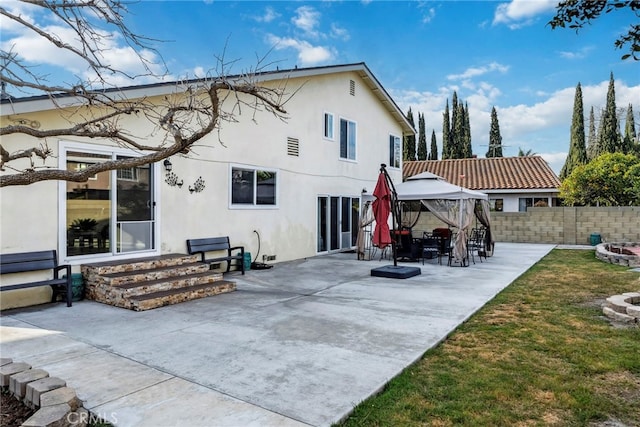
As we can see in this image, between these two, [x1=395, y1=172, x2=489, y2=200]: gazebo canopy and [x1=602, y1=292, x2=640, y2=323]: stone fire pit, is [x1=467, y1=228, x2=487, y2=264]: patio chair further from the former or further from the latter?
[x1=602, y1=292, x2=640, y2=323]: stone fire pit

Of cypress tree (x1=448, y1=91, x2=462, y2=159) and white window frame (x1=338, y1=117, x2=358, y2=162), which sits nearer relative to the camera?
white window frame (x1=338, y1=117, x2=358, y2=162)

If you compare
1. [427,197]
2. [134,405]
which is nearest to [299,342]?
[134,405]

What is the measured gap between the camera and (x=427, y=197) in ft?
39.0

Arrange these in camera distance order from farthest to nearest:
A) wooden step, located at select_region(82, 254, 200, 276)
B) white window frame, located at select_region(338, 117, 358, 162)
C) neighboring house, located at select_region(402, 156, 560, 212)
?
neighboring house, located at select_region(402, 156, 560, 212) < white window frame, located at select_region(338, 117, 358, 162) < wooden step, located at select_region(82, 254, 200, 276)

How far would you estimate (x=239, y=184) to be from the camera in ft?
35.7

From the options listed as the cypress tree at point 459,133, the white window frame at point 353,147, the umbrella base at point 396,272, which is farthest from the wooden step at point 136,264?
the cypress tree at point 459,133

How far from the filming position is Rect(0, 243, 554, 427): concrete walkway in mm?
3303

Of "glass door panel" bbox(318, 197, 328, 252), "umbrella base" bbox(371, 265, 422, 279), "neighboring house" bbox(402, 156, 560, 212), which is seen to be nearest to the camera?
"umbrella base" bbox(371, 265, 422, 279)

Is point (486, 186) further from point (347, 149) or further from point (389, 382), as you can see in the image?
point (389, 382)

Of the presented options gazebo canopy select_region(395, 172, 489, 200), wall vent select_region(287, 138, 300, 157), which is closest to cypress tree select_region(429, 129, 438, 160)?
gazebo canopy select_region(395, 172, 489, 200)

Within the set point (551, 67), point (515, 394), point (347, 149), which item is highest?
point (551, 67)

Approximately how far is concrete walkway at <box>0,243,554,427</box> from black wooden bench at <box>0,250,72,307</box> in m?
0.40

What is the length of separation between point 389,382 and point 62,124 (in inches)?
273

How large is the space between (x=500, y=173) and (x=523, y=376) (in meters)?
22.9
